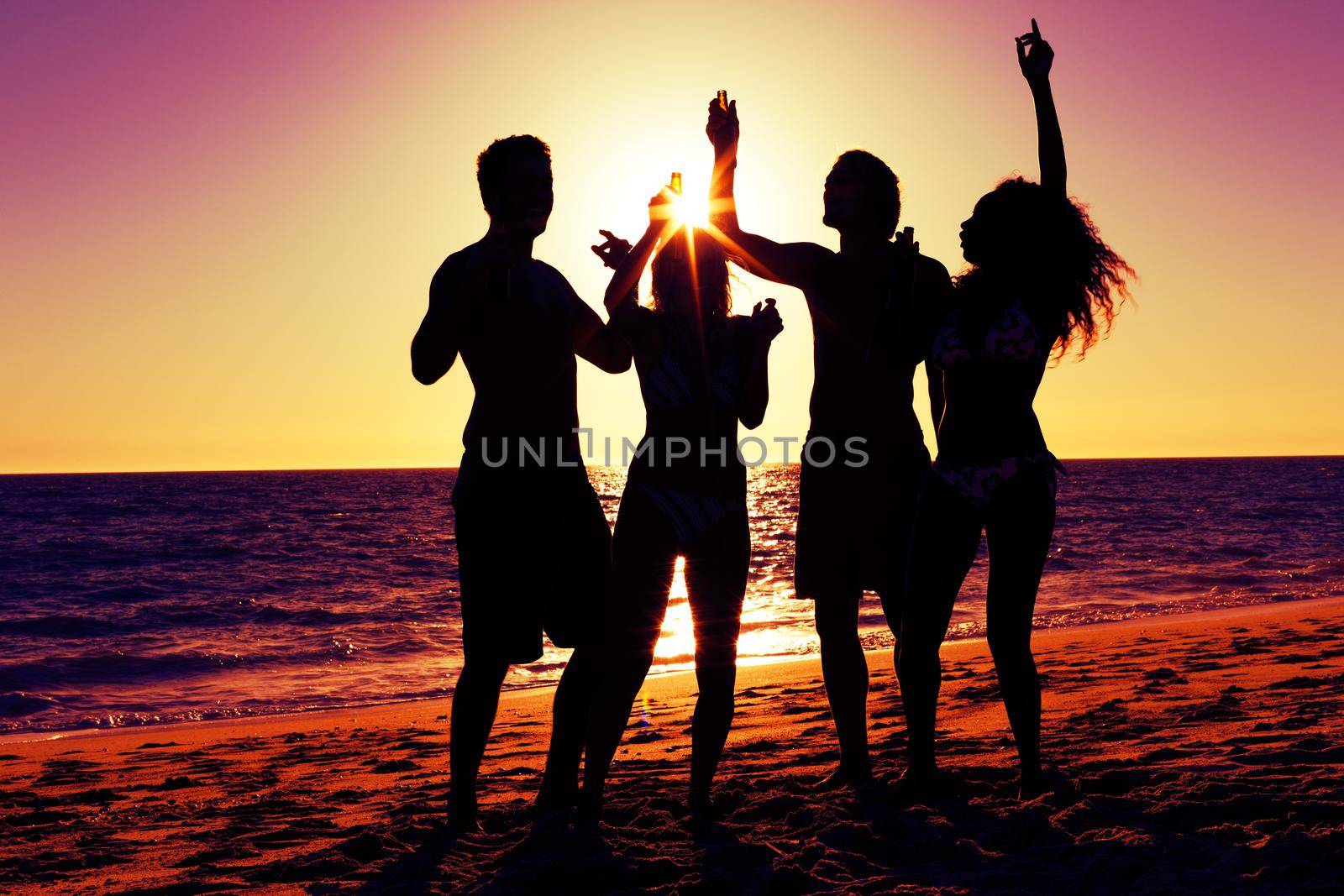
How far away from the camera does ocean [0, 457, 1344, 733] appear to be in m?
10.9

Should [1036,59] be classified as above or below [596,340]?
above

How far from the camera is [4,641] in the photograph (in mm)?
15055

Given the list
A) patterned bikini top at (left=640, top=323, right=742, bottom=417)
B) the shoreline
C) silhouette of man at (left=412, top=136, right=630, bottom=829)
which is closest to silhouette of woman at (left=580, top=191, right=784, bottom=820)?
patterned bikini top at (left=640, top=323, right=742, bottom=417)

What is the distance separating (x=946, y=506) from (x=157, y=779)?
193 inches

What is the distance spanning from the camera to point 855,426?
385cm

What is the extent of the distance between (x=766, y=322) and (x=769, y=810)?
5.95 ft

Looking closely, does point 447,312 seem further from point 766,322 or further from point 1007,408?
point 1007,408

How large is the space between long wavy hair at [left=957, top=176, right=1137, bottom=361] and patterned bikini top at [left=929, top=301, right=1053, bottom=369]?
0.31 ft

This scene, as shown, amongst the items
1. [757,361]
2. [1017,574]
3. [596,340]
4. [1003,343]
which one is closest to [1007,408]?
[1003,343]

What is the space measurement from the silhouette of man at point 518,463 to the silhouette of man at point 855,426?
872 millimetres

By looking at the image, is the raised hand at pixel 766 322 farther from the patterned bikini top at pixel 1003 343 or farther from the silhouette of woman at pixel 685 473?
the patterned bikini top at pixel 1003 343

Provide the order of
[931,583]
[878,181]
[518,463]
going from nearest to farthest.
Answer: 1. [518,463]
2. [931,583]
3. [878,181]

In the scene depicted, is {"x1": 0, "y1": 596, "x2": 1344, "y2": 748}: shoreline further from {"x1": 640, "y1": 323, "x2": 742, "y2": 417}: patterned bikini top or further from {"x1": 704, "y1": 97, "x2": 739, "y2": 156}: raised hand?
{"x1": 704, "y1": 97, "x2": 739, "y2": 156}: raised hand

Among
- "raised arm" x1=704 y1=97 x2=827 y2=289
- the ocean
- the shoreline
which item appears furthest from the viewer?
the ocean
